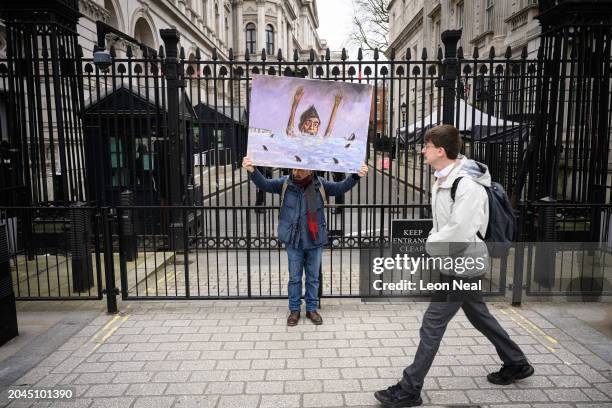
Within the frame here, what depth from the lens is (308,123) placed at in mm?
4555

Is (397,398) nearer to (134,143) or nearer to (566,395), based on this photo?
(566,395)

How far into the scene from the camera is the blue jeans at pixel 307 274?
→ 16.1ft

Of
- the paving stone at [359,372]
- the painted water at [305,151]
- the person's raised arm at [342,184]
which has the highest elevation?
the painted water at [305,151]

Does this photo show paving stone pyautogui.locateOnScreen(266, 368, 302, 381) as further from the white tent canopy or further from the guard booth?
the guard booth

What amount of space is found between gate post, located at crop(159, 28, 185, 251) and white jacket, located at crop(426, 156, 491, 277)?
4.88 meters

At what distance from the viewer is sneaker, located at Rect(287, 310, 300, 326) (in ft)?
16.4

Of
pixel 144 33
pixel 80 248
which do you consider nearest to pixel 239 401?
pixel 80 248

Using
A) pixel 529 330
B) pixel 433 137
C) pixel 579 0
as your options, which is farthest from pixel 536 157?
pixel 433 137

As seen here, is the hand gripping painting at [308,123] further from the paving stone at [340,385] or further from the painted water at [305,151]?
the paving stone at [340,385]

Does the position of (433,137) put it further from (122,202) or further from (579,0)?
(122,202)

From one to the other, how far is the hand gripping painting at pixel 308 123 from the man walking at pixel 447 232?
1236 millimetres

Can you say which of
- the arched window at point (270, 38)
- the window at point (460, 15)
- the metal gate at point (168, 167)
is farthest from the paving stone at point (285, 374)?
the arched window at point (270, 38)

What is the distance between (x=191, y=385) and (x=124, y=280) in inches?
87.0

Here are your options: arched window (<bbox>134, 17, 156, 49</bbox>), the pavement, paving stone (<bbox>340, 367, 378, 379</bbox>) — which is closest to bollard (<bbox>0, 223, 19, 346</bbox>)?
the pavement
